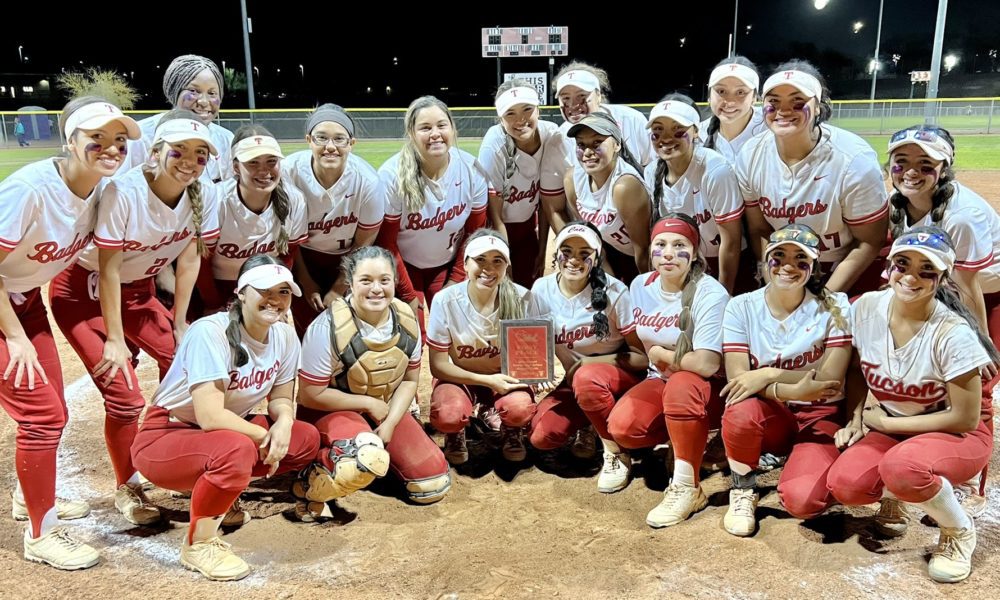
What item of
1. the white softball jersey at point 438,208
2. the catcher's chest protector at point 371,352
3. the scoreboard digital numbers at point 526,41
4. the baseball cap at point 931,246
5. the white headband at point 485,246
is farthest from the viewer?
the scoreboard digital numbers at point 526,41

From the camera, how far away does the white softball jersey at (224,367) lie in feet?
10.6

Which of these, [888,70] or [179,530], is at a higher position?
[888,70]

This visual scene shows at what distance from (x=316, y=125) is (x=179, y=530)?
2.24 metres

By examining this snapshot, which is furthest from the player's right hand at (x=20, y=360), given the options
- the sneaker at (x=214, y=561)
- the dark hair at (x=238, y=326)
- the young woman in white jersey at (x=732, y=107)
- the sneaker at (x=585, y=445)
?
the young woman in white jersey at (x=732, y=107)

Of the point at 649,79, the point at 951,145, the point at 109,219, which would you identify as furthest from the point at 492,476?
the point at 649,79

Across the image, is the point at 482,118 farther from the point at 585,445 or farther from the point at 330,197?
the point at 585,445

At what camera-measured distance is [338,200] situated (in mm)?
4402

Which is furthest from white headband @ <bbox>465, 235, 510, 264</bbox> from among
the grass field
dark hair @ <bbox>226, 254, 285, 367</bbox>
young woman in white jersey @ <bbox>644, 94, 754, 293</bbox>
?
the grass field

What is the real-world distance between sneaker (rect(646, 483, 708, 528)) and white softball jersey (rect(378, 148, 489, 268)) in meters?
2.09

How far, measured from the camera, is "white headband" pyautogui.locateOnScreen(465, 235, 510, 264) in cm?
394

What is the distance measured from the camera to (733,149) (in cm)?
465

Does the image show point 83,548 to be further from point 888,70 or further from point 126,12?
point 888,70

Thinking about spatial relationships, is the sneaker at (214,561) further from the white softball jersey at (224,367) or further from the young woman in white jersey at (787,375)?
the young woman in white jersey at (787,375)

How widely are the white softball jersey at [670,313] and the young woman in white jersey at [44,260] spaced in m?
2.58
